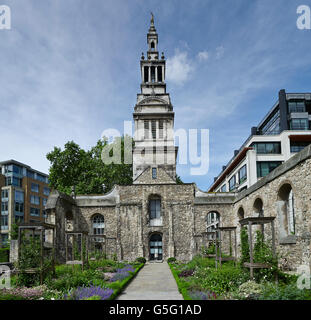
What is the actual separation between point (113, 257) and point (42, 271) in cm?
1657

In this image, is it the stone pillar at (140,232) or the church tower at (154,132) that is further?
the church tower at (154,132)

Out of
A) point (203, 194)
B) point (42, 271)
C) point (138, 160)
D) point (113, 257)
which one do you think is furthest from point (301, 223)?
point (138, 160)

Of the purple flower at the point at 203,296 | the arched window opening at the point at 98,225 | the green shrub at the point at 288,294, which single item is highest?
the arched window opening at the point at 98,225

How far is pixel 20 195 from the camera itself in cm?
5894

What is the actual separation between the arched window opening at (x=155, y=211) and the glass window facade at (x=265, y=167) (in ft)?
44.9

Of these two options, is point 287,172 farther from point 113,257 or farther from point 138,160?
point 138,160

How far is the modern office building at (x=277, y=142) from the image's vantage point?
39.1 metres

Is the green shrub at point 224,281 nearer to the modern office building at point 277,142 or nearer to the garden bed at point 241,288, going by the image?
the garden bed at point 241,288

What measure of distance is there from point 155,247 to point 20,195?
120 ft

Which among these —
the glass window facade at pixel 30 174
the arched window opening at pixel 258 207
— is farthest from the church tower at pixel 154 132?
the glass window facade at pixel 30 174

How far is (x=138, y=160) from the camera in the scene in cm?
4006

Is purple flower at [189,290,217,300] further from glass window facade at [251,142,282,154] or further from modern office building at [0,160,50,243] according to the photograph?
modern office building at [0,160,50,243]

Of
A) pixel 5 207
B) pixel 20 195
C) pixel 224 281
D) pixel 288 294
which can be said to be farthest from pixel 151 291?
pixel 20 195

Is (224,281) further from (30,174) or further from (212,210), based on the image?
(30,174)
